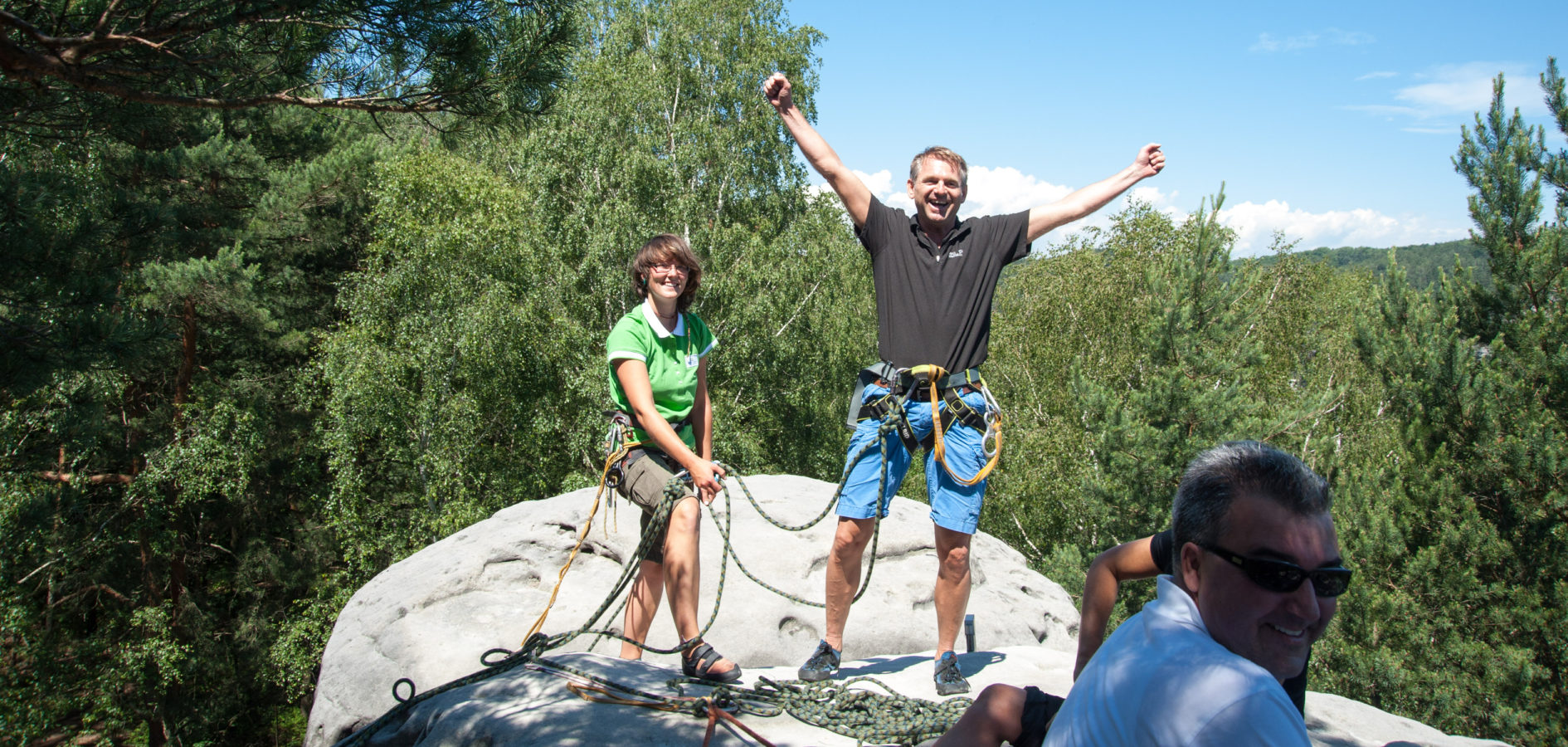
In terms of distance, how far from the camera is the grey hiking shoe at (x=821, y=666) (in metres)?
3.49

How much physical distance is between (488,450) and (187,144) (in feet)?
24.5

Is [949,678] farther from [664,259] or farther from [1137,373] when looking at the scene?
[1137,373]

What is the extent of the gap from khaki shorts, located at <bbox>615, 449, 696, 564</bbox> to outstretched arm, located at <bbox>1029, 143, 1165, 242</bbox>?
5.72ft

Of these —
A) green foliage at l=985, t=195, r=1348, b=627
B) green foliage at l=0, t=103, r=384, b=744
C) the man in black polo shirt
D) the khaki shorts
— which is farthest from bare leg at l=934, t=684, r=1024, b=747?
green foliage at l=0, t=103, r=384, b=744

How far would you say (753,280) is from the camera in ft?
58.4

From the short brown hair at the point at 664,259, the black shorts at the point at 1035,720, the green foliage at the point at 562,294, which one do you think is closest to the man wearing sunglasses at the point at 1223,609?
the black shorts at the point at 1035,720

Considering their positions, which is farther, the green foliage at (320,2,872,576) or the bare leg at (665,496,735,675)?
the green foliage at (320,2,872,576)

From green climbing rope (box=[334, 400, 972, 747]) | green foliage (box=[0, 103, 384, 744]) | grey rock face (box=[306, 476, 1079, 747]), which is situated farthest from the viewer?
green foliage (box=[0, 103, 384, 744])

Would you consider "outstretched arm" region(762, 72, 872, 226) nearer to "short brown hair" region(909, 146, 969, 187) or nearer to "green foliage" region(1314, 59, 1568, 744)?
"short brown hair" region(909, 146, 969, 187)

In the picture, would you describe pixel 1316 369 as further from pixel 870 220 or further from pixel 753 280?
pixel 870 220

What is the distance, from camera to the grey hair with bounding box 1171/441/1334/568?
4.75 feet

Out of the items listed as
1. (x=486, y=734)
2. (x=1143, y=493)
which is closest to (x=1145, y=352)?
(x=1143, y=493)

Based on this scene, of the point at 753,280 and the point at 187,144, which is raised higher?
the point at 187,144

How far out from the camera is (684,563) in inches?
134
